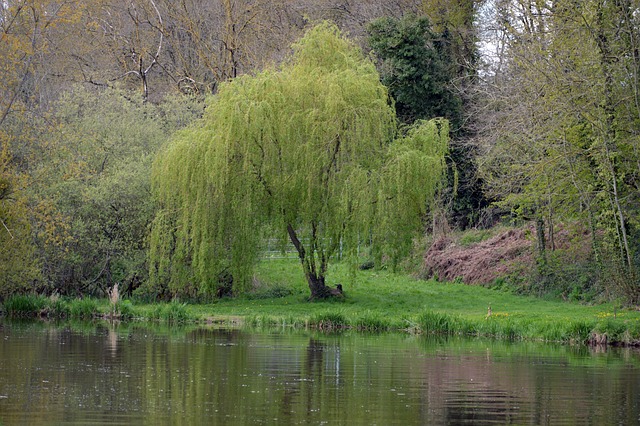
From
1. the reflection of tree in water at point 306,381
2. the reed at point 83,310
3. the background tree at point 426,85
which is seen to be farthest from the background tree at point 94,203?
the reflection of tree in water at point 306,381

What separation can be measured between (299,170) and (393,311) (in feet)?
19.7

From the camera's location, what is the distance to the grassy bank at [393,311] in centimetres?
2762

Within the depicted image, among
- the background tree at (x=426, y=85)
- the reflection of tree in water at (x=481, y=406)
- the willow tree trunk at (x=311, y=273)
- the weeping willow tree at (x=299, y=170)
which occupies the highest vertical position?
the background tree at (x=426, y=85)

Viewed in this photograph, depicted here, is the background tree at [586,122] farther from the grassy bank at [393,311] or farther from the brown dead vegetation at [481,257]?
the brown dead vegetation at [481,257]

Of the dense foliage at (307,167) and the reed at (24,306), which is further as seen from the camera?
the reed at (24,306)

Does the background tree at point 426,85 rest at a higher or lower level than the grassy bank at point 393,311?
higher

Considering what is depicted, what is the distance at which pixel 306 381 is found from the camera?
1833cm

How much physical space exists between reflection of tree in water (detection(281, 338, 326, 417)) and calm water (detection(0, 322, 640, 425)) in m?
0.03

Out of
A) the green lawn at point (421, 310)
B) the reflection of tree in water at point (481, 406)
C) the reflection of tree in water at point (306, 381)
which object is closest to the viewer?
the reflection of tree in water at point (481, 406)

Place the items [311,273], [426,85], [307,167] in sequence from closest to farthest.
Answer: [307,167] → [311,273] → [426,85]

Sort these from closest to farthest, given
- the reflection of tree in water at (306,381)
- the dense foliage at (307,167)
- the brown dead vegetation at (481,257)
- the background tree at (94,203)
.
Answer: the reflection of tree in water at (306,381) → the dense foliage at (307,167) → the background tree at (94,203) → the brown dead vegetation at (481,257)

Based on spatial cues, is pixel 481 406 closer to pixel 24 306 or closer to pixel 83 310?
pixel 83 310

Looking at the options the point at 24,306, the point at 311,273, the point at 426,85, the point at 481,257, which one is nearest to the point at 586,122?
the point at 311,273

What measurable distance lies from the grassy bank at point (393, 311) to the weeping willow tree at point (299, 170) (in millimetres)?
2086
